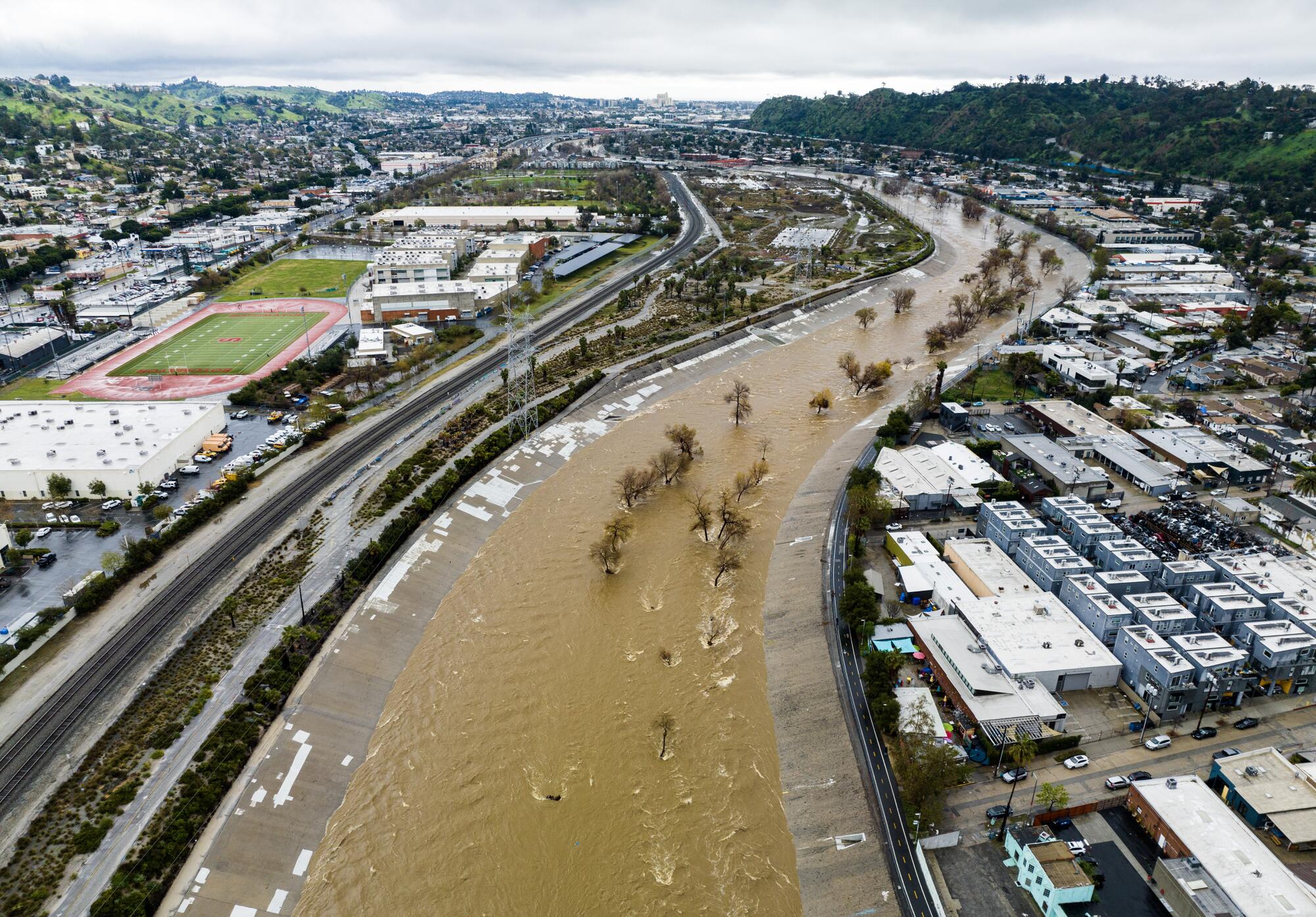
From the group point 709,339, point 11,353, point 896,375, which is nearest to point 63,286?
point 11,353

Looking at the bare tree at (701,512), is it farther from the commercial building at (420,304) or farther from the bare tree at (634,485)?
the commercial building at (420,304)

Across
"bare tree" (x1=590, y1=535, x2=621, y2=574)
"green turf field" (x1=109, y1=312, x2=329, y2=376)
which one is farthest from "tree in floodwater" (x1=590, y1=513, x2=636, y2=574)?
"green turf field" (x1=109, y1=312, x2=329, y2=376)

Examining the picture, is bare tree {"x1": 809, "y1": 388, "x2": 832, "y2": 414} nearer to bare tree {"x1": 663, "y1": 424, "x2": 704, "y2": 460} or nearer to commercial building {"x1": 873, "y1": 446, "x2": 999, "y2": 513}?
commercial building {"x1": 873, "y1": 446, "x2": 999, "y2": 513}

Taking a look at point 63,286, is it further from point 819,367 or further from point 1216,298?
point 1216,298

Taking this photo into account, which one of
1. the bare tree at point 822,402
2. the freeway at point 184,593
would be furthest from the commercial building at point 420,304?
the bare tree at point 822,402

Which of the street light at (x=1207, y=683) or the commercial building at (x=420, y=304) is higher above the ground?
the commercial building at (x=420, y=304)
